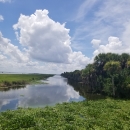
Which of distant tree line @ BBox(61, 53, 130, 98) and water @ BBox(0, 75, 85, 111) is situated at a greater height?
distant tree line @ BBox(61, 53, 130, 98)

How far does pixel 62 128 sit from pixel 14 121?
563cm

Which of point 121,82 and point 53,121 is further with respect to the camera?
point 121,82

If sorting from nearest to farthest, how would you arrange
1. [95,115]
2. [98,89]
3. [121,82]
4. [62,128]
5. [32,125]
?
[62,128], [32,125], [95,115], [121,82], [98,89]

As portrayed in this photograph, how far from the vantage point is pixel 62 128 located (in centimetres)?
1766

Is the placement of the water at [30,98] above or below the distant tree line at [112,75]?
below

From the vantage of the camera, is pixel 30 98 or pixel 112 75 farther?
pixel 112 75

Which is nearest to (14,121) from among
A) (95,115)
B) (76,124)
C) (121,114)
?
(76,124)

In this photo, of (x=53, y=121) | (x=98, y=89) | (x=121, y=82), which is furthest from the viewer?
(x=98, y=89)

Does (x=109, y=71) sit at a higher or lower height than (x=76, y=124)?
higher

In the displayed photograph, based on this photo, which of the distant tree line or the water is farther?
the distant tree line

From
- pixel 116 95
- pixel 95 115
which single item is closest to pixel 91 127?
pixel 95 115

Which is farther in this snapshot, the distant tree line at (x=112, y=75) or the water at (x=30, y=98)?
the distant tree line at (x=112, y=75)

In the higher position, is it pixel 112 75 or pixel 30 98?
pixel 112 75

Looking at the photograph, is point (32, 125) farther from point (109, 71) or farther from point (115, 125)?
point (109, 71)
